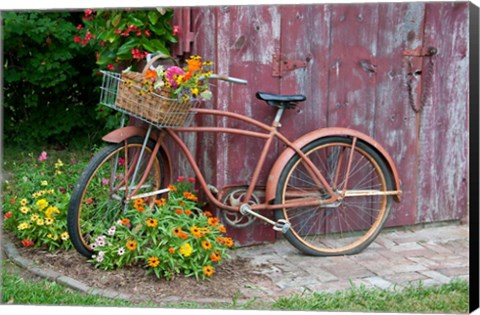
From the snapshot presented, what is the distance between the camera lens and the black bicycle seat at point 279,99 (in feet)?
13.4

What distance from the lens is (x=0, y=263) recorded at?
165 inches

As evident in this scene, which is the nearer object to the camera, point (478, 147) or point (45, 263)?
point (478, 147)

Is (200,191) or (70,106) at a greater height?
(70,106)

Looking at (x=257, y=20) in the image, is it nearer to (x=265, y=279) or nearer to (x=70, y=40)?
(x=265, y=279)

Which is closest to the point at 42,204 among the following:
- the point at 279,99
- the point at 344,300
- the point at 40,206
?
the point at 40,206

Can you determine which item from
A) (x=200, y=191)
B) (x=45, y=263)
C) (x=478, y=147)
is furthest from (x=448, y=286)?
(x=45, y=263)

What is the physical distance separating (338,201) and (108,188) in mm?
1219

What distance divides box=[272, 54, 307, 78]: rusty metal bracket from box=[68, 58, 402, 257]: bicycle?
6.3 inches

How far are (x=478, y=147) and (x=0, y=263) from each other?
2.47 meters

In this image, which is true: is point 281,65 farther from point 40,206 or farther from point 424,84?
point 40,206

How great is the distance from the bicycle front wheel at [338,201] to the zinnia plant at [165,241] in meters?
0.43

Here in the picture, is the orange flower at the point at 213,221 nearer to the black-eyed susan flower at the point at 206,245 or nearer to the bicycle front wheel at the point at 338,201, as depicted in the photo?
the black-eyed susan flower at the point at 206,245

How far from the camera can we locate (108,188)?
4254 millimetres

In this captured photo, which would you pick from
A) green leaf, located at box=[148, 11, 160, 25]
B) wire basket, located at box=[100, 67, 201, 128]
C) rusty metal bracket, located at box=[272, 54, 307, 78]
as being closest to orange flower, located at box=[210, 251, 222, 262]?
wire basket, located at box=[100, 67, 201, 128]
